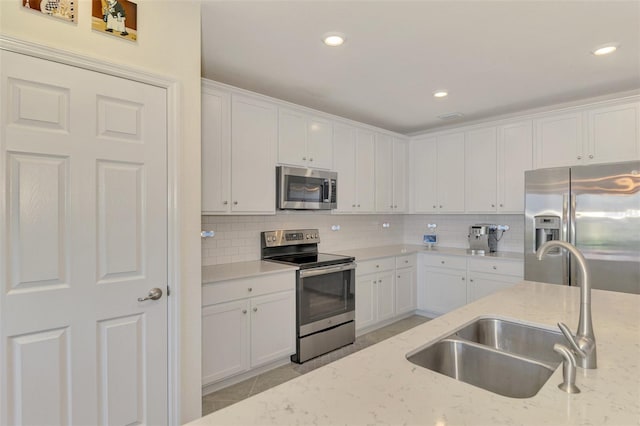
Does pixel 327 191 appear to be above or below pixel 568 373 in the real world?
above

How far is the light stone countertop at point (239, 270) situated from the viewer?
2679mm

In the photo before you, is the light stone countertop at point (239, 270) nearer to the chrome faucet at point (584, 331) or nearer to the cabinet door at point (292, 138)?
the cabinet door at point (292, 138)

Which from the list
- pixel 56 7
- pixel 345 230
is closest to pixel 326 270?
pixel 345 230

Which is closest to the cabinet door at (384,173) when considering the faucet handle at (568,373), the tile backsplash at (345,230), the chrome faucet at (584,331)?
the tile backsplash at (345,230)

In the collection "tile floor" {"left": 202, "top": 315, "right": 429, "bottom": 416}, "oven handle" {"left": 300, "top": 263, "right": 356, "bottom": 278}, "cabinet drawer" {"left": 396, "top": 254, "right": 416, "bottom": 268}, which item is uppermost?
"oven handle" {"left": 300, "top": 263, "right": 356, "bottom": 278}

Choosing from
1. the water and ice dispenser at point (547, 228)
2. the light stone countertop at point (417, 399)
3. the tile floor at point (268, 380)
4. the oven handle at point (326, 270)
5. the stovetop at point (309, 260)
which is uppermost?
the water and ice dispenser at point (547, 228)

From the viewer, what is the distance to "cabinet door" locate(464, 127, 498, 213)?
4.14 meters

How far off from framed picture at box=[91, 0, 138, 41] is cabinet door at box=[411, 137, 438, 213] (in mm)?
3779

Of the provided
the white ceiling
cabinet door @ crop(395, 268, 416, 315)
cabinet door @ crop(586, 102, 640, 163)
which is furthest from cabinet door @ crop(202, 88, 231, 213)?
cabinet door @ crop(586, 102, 640, 163)

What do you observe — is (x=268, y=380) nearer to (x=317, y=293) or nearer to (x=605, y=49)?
(x=317, y=293)

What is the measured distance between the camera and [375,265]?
3998 mm

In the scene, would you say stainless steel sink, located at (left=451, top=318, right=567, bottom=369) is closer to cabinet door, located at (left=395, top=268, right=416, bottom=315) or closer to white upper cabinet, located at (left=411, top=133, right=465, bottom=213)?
cabinet door, located at (left=395, top=268, right=416, bottom=315)

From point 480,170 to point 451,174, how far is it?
36 centimetres

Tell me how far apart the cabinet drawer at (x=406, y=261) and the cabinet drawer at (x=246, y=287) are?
5.50 feet
